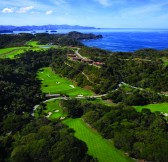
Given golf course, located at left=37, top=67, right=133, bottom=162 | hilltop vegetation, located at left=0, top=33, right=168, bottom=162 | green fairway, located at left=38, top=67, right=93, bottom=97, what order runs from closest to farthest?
hilltop vegetation, located at left=0, top=33, right=168, bottom=162 → golf course, located at left=37, top=67, right=133, bottom=162 → green fairway, located at left=38, top=67, right=93, bottom=97

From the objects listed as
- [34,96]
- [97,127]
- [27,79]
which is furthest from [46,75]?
[97,127]

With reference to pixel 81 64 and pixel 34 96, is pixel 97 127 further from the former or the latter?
pixel 81 64

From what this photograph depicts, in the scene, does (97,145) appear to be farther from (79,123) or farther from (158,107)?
(158,107)

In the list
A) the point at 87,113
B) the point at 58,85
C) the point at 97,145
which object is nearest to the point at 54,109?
the point at 87,113

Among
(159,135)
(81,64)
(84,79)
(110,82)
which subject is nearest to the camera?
(159,135)

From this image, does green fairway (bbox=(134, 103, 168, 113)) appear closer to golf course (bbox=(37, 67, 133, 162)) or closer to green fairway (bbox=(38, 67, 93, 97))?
golf course (bbox=(37, 67, 133, 162))

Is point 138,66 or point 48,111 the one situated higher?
point 138,66

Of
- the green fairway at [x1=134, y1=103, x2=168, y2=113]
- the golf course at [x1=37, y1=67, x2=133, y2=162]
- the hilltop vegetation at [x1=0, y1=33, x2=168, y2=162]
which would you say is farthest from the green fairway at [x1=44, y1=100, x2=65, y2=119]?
the green fairway at [x1=134, y1=103, x2=168, y2=113]
